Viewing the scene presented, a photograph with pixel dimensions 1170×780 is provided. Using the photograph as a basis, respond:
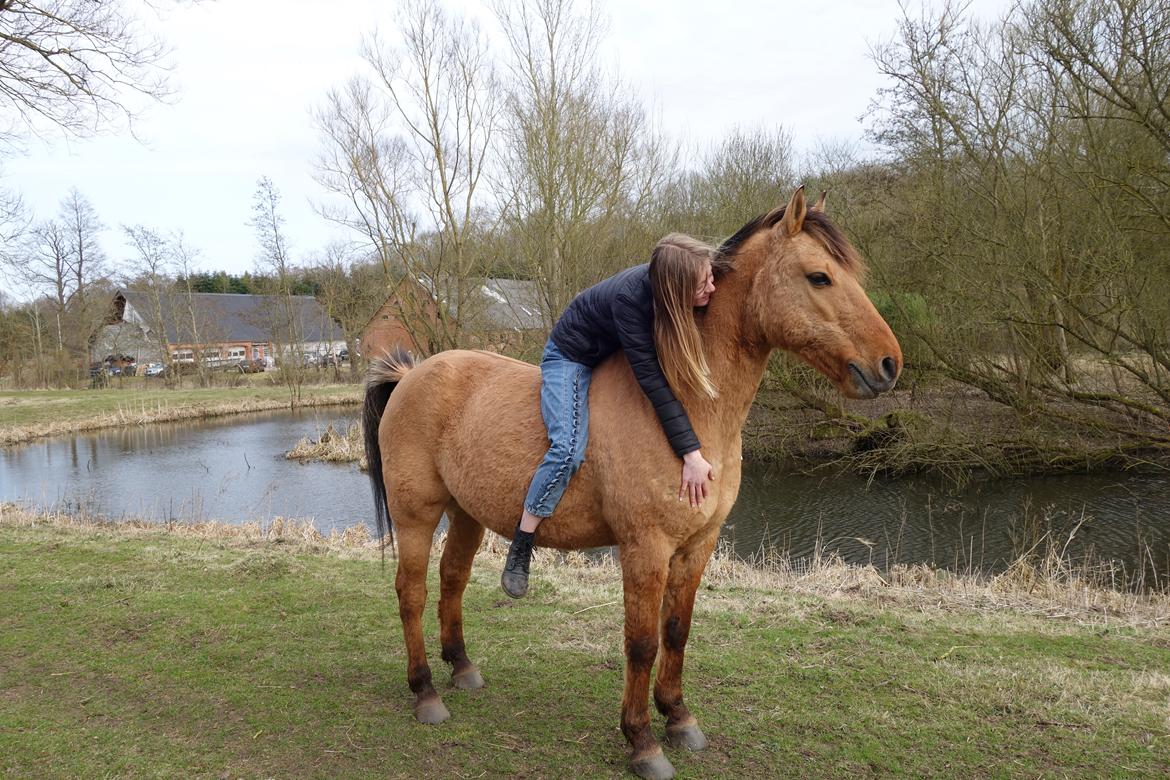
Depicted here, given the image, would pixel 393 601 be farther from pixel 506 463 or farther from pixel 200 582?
pixel 506 463

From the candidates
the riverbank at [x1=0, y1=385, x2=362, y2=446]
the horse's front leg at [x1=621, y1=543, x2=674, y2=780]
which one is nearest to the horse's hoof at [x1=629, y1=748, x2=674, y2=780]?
the horse's front leg at [x1=621, y1=543, x2=674, y2=780]

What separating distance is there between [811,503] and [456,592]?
10.9 m

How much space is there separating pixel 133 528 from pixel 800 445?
12851 mm

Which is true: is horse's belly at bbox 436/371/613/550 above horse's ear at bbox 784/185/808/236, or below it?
below

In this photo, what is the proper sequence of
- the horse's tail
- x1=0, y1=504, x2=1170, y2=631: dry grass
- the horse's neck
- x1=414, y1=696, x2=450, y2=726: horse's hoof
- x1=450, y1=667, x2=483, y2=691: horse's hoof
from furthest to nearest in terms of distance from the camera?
x1=0, y1=504, x2=1170, y2=631: dry grass, the horse's tail, x1=450, y1=667, x2=483, y2=691: horse's hoof, x1=414, y1=696, x2=450, y2=726: horse's hoof, the horse's neck

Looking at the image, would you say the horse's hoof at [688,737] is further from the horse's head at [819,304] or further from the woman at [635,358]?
the horse's head at [819,304]

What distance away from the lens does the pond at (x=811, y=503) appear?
1021 cm

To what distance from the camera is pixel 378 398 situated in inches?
169

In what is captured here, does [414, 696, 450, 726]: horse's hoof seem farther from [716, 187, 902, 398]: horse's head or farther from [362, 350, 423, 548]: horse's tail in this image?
[716, 187, 902, 398]: horse's head

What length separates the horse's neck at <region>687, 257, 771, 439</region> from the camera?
291 cm

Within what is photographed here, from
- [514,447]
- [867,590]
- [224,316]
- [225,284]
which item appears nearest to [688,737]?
[514,447]

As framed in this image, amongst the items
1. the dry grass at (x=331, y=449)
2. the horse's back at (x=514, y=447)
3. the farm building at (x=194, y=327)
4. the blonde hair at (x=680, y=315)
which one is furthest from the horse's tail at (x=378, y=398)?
the farm building at (x=194, y=327)

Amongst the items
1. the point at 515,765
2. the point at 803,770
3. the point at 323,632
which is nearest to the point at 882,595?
the point at 803,770

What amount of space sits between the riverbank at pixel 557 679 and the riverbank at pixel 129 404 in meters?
22.4
